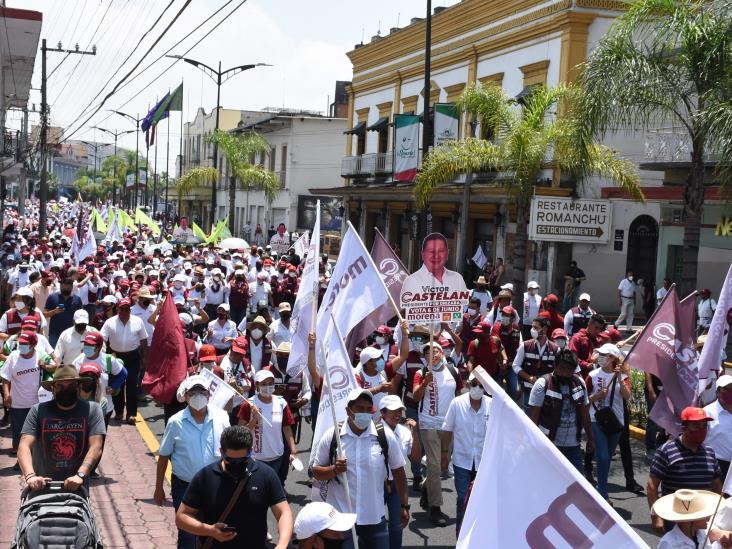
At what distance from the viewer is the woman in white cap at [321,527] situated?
18.2ft

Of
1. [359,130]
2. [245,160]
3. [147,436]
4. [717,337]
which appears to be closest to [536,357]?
[717,337]

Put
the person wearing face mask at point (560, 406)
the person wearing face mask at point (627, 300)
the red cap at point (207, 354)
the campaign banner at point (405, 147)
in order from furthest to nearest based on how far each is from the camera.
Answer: the campaign banner at point (405, 147) → the person wearing face mask at point (627, 300) → the red cap at point (207, 354) → the person wearing face mask at point (560, 406)

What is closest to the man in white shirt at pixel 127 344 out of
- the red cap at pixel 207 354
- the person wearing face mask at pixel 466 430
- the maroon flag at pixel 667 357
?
the red cap at pixel 207 354

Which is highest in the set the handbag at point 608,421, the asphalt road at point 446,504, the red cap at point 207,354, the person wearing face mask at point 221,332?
the red cap at point 207,354

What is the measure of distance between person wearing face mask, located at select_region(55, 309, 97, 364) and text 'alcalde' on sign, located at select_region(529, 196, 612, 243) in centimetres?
1350

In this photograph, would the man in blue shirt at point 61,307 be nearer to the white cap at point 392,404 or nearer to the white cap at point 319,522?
the white cap at point 392,404

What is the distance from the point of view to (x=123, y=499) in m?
9.17

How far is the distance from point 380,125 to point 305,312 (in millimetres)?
30919

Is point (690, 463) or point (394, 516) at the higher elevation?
point (690, 463)

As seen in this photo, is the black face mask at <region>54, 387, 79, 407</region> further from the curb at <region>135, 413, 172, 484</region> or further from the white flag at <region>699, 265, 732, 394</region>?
the white flag at <region>699, 265, 732, 394</region>

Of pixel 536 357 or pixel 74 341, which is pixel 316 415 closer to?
pixel 536 357

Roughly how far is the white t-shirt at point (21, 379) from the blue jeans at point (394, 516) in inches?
178

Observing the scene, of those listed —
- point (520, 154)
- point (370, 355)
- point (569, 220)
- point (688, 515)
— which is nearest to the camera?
point (688, 515)

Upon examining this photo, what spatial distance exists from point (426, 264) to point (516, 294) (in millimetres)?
8964
